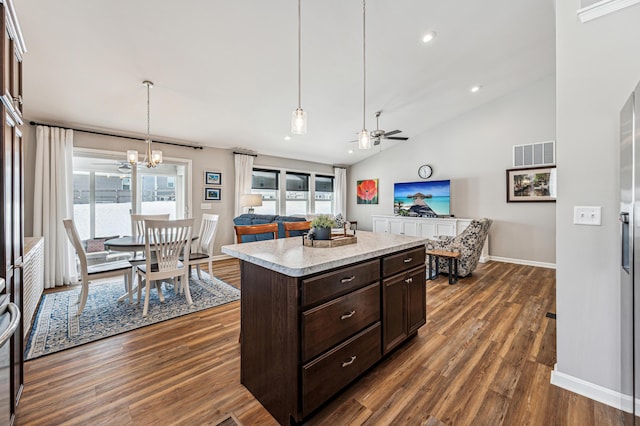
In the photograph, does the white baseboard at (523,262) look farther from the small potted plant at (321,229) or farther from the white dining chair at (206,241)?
the white dining chair at (206,241)

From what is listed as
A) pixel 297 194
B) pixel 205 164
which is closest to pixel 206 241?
pixel 205 164

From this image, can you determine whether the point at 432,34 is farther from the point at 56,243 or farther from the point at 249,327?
the point at 56,243

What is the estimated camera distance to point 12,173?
1.36 metres

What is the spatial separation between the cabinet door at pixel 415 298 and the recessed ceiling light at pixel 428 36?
2.87 metres

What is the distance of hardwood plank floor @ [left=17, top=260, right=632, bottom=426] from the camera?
1547 millimetres

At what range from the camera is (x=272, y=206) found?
690 centimetres

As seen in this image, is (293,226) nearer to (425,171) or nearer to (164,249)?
(164,249)

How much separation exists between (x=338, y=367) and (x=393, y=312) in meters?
0.65

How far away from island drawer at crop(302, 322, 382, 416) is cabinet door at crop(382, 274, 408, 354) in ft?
0.35

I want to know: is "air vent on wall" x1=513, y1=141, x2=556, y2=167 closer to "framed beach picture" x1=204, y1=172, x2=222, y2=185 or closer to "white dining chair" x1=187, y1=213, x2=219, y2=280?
"white dining chair" x1=187, y1=213, x2=219, y2=280

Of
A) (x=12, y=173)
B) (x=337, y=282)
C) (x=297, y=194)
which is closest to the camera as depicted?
(x=12, y=173)

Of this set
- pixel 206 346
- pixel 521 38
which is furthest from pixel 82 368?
pixel 521 38

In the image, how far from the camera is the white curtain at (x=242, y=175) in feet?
19.3

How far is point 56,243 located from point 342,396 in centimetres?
460
